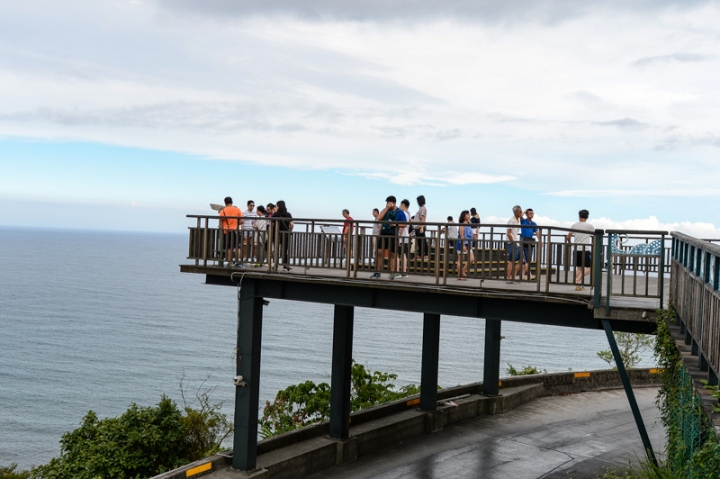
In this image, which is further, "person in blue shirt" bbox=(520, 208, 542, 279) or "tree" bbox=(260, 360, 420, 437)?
"tree" bbox=(260, 360, 420, 437)

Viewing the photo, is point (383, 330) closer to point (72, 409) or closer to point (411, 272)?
point (72, 409)

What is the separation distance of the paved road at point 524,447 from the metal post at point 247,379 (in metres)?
1.96

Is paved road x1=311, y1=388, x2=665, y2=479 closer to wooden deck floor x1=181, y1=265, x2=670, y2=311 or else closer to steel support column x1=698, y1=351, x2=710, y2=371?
wooden deck floor x1=181, y1=265, x2=670, y2=311

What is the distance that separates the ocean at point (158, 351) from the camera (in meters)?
57.4

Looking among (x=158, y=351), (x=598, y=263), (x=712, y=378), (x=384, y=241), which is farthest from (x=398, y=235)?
(x=158, y=351)

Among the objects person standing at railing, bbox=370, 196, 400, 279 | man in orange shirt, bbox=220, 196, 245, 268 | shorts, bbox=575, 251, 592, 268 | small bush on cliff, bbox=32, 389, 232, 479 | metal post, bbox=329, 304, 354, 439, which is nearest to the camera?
shorts, bbox=575, 251, 592, 268

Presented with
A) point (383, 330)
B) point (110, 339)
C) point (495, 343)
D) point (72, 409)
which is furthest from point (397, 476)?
point (383, 330)

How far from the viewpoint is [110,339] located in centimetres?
8344

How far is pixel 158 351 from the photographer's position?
77.6 m

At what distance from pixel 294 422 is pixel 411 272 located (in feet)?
32.7

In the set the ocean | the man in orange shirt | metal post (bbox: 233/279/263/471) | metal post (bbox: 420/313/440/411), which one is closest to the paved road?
metal post (bbox: 420/313/440/411)

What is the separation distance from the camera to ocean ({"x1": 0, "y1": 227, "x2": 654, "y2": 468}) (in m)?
57.4

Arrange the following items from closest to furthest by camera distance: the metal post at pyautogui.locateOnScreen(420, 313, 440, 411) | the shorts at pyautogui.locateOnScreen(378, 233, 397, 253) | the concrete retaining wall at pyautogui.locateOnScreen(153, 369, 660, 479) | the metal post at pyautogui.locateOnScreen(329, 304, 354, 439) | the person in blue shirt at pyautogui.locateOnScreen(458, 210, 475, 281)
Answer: the person in blue shirt at pyautogui.locateOnScreen(458, 210, 475, 281), the shorts at pyautogui.locateOnScreen(378, 233, 397, 253), the concrete retaining wall at pyautogui.locateOnScreen(153, 369, 660, 479), the metal post at pyautogui.locateOnScreen(329, 304, 354, 439), the metal post at pyautogui.locateOnScreen(420, 313, 440, 411)

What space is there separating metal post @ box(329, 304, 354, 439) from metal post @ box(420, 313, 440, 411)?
2891mm
